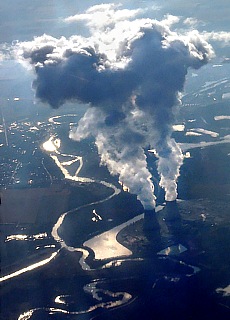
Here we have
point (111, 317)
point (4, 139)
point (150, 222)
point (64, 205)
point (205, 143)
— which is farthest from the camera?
point (4, 139)

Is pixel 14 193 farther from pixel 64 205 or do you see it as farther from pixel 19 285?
pixel 19 285

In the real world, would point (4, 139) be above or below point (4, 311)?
above

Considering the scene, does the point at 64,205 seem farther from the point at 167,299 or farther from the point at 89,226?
the point at 167,299

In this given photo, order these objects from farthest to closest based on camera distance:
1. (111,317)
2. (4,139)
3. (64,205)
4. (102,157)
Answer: (4,139) → (102,157) → (64,205) → (111,317)

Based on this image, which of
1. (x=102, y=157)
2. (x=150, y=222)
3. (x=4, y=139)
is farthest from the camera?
Result: (x=4, y=139)

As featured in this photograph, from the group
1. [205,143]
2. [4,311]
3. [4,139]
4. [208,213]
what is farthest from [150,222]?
[4,139]

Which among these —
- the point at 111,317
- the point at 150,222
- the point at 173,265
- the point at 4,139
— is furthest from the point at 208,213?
the point at 4,139

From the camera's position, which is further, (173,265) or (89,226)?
(89,226)

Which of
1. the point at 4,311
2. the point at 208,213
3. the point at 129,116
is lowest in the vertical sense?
the point at 4,311

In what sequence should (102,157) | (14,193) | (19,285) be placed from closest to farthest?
(19,285)
(14,193)
(102,157)
